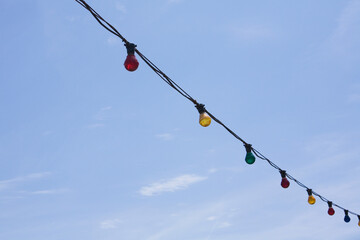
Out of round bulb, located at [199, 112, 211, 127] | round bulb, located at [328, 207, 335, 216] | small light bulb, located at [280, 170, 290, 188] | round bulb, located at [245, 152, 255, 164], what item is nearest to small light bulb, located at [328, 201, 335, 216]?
round bulb, located at [328, 207, 335, 216]

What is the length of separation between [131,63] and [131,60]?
0.03 meters

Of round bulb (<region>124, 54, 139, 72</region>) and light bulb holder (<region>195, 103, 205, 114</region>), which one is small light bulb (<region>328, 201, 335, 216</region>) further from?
round bulb (<region>124, 54, 139, 72</region>)

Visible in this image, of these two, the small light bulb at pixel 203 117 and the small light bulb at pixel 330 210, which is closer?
the small light bulb at pixel 203 117

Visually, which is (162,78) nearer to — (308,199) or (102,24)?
(102,24)

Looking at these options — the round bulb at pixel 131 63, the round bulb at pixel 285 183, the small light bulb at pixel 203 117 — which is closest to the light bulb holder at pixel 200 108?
the small light bulb at pixel 203 117

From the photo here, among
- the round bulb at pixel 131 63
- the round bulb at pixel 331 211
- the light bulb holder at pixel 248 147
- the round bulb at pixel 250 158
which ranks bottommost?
the round bulb at pixel 131 63

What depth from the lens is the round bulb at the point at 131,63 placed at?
372 centimetres

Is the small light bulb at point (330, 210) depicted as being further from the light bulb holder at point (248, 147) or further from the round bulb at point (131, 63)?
the round bulb at point (131, 63)

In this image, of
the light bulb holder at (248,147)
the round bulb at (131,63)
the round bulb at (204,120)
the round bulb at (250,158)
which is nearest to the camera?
the round bulb at (131,63)

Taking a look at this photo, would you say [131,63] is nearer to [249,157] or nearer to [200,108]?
[200,108]

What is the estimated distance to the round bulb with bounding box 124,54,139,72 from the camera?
372 cm

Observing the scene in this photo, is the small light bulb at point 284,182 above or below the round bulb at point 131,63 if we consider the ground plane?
above

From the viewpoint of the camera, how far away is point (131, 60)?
12.2 ft

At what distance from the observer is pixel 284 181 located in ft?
26.2
